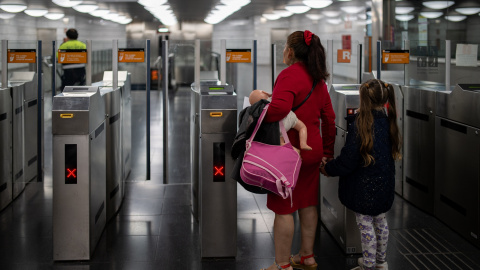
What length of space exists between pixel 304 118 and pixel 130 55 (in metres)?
2.80

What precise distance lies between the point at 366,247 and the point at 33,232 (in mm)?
2616

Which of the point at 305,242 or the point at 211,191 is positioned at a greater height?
the point at 211,191

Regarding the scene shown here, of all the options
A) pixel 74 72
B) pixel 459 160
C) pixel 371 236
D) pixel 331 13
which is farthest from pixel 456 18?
pixel 371 236

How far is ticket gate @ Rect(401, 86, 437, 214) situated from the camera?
16.8 feet

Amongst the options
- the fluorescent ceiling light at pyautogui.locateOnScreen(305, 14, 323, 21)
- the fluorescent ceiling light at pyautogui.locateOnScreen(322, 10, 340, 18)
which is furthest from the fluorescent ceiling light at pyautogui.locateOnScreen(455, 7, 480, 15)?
the fluorescent ceiling light at pyautogui.locateOnScreen(305, 14, 323, 21)

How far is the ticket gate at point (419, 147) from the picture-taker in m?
5.11

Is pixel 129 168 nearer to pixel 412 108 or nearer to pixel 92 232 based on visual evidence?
pixel 92 232

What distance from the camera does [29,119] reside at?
6.18 m

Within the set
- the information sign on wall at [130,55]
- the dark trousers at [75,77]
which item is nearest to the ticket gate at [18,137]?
the dark trousers at [75,77]

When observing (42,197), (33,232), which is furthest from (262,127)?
(42,197)

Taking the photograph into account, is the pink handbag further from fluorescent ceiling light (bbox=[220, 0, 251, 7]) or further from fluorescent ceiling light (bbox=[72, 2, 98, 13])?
fluorescent ceiling light (bbox=[72, 2, 98, 13])

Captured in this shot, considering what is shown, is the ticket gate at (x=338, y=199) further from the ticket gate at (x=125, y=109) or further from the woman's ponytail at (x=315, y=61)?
the ticket gate at (x=125, y=109)

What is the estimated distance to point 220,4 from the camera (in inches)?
599

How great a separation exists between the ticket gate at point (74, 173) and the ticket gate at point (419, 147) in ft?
9.70
